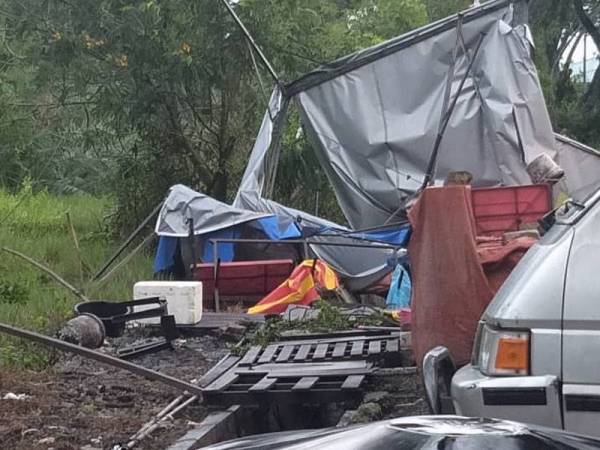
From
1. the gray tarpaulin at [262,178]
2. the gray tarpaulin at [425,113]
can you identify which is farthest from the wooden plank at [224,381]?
the gray tarpaulin at [262,178]

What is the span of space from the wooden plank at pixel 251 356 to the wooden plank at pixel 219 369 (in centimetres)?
9

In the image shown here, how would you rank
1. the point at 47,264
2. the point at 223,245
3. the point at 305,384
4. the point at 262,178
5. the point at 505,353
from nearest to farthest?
the point at 505,353
the point at 305,384
the point at 223,245
the point at 262,178
the point at 47,264

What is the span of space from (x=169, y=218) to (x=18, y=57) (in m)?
8.76

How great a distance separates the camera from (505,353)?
4137 millimetres

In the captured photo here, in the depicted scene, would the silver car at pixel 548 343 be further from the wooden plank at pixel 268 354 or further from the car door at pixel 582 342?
the wooden plank at pixel 268 354

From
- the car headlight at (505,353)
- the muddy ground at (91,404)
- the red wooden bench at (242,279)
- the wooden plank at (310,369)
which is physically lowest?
the muddy ground at (91,404)

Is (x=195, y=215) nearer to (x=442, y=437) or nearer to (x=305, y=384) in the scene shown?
(x=305, y=384)

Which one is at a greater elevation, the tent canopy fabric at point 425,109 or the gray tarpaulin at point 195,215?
the tent canopy fabric at point 425,109

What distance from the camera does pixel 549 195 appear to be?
30.4ft

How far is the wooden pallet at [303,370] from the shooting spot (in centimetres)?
→ 661

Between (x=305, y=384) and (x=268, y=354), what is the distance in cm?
124

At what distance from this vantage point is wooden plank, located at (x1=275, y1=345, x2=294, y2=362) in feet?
25.1

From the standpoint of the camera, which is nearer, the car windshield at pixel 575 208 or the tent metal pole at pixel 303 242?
the car windshield at pixel 575 208

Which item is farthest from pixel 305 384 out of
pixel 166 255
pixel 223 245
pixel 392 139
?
pixel 166 255
